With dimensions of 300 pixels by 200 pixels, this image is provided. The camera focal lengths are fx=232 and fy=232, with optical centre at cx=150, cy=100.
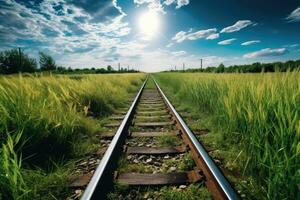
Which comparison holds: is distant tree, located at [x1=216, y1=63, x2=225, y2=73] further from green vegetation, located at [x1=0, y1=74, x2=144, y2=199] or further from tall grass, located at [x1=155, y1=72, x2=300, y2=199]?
green vegetation, located at [x1=0, y1=74, x2=144, y2=199]

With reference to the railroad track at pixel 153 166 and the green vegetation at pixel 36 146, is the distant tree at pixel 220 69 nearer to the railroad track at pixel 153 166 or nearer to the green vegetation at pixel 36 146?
the railroad track at pixel 153 166

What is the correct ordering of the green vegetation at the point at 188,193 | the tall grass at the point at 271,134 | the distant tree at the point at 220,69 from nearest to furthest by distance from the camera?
the tall grass at the point at 271,134
the green vegetation at the point at 188,193
the distant tree at the point at 220,69

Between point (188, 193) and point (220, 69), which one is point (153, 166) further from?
point (220, 69)

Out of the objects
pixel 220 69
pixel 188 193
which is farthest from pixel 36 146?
pixel 220 69

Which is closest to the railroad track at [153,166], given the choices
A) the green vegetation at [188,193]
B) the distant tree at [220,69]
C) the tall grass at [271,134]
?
the green vegetation at [188,193]

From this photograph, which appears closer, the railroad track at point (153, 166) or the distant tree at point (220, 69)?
the railroad track at point (153, 166)

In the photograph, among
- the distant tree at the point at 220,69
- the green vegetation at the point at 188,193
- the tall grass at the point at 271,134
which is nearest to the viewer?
the tall grass at the point at 271,134

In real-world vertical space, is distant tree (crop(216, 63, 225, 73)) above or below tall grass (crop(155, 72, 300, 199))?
above

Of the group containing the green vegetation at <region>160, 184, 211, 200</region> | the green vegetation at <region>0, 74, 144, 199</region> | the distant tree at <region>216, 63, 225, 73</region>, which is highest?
the distant tree at <region>216, 63, 225, 73</region>

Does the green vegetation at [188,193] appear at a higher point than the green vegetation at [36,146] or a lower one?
lower

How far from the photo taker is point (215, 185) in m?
2.27

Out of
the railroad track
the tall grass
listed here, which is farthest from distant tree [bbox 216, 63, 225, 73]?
the railroad track

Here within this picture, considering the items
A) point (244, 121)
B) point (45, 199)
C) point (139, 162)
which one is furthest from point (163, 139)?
point (45, 199)

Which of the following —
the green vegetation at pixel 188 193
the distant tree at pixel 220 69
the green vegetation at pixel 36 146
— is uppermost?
the distant tree at pixel 220 69
